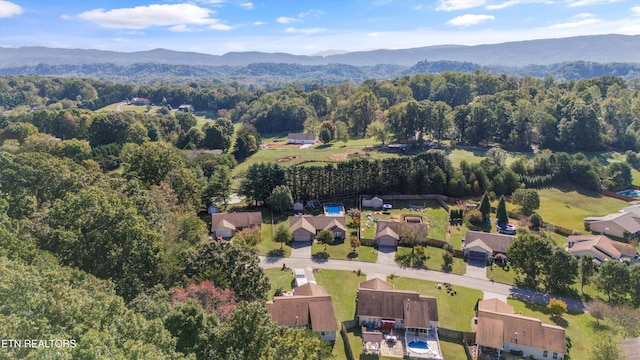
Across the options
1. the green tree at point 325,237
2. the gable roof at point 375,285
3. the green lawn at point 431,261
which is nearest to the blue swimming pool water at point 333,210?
the green tree at point 325,237

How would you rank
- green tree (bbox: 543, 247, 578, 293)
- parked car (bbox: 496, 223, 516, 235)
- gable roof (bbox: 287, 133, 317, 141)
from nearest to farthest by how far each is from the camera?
green tree (bbox: 543, 247, 578, 293)
parked car (bbox: 496, 223, 516, 235)
gable roof (bbox: 287, 133, 317, 141)

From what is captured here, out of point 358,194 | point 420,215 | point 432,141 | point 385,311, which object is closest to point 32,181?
point 385,311

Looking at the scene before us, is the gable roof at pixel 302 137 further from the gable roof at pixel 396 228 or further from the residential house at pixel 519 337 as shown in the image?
the residential house at pixel 519 337

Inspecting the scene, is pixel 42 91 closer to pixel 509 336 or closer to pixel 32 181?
pixel 32 181

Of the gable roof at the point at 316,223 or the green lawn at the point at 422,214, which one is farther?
the green lawn at the point at 422,214

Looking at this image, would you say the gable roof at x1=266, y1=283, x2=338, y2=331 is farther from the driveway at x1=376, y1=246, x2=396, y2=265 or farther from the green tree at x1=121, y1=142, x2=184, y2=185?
the green tree at x1=121, y1=142, x2=184, y2=185

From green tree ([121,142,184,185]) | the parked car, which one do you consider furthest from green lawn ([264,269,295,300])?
the parked car
